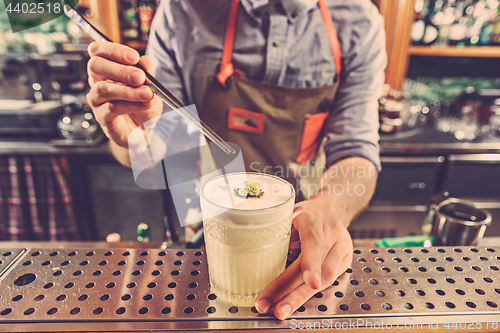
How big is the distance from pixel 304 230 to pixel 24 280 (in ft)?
2.25

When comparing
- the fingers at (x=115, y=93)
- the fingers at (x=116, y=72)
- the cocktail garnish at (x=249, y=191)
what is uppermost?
the fingers at (x=116, y=72)

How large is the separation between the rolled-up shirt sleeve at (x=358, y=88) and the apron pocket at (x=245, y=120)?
0.34 m

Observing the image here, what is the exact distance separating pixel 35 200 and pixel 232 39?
2.21 metres

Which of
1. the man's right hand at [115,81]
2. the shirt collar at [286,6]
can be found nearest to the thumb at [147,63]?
the man's right hand at [115,81]

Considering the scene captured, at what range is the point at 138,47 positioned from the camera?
295cm

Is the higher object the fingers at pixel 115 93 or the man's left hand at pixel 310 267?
the fingers at pixel 115 93

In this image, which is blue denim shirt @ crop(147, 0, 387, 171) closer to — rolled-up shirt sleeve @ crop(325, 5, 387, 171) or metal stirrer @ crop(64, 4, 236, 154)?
rolled-up shirt sleeve @ crop(325, 5, 387, 171)

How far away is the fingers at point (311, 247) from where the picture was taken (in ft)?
2.00

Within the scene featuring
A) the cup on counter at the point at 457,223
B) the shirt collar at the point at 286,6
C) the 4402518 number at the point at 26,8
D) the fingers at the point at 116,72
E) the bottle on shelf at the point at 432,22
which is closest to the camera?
the fingers at the point at 116,72

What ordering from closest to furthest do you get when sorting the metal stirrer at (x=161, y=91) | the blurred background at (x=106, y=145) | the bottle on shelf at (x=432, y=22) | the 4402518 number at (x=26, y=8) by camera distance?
the metal stirrer at (x=161, y=91) → the blurred background at (x=106, y=145) → the 4402518 number at (x=26, y=8) → the bottle on shelf at (x=432, y=22)

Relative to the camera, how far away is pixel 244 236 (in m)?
0.65

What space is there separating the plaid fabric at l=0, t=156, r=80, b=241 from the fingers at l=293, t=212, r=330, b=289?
7.92 ft

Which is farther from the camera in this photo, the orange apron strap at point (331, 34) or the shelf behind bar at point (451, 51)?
the shelf behind bar at point (451, 51)

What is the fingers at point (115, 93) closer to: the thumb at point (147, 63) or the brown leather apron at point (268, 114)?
the thumb at point (147, 63)
